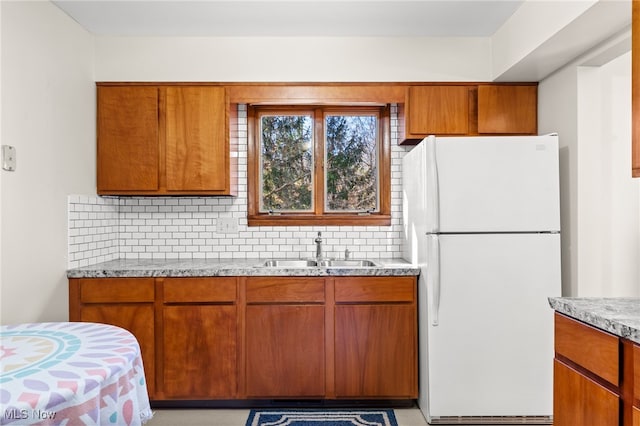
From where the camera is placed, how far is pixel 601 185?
269 centimetres

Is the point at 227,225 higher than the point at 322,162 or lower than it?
lower

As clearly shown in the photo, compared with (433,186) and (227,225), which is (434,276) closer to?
(433,186)

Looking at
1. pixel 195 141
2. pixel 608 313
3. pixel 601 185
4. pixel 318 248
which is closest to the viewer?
pixel 608 313

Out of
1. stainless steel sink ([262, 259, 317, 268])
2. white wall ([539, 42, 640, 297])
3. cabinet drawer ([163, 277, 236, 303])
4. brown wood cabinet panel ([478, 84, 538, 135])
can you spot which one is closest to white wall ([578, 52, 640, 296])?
white wall ([539, 42, 640, 297])

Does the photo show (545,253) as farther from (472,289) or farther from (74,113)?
(74,113)

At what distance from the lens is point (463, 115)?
3.18 metres

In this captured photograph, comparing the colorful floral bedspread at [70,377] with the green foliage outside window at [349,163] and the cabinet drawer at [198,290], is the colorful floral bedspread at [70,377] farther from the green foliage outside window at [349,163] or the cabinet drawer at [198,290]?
the green foliage outside window at [349,163]

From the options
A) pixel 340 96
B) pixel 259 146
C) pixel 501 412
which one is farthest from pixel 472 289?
pixel 259 146

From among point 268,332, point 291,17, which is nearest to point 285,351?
point 268,332

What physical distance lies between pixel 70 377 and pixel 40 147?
1.72 m

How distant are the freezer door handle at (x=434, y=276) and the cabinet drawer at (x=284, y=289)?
25.8 inches

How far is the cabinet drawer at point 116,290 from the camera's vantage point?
2.82 m

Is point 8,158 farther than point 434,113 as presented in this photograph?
No

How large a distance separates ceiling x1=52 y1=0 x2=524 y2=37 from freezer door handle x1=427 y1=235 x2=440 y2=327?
4.55 feet
